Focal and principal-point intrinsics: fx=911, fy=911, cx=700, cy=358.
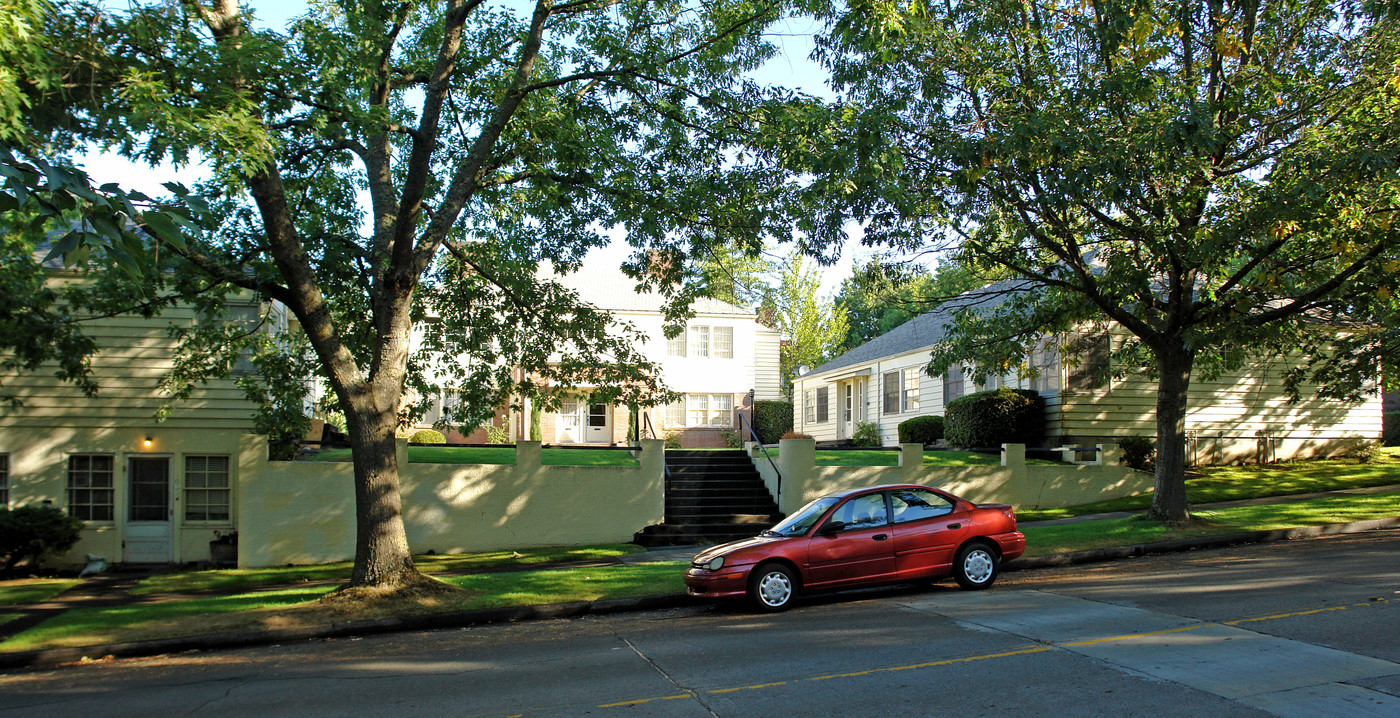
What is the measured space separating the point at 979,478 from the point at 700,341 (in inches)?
603

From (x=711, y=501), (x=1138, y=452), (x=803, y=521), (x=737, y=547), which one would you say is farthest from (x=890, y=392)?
(x=737, y=547)

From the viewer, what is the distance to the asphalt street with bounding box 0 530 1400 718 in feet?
21.8

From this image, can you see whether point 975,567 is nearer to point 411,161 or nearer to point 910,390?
point 411,161

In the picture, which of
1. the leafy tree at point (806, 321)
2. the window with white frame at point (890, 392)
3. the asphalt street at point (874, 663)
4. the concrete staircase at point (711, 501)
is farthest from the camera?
the leafy tree at point (806, 321)

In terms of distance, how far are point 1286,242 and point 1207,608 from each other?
8.06m

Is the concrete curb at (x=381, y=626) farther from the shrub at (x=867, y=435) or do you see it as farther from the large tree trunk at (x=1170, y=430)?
the shrub at (x=867, y=435)

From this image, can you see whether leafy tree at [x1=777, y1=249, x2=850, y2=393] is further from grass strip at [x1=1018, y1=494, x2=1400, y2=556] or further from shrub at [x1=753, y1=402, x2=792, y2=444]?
grass strip at [x1=1018, y1=494, x2=1400, y2=556]

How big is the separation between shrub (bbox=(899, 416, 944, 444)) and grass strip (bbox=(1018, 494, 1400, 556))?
10.4 m

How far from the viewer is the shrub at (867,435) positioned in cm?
3149

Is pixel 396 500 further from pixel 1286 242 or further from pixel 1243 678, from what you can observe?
pixel 1286 242

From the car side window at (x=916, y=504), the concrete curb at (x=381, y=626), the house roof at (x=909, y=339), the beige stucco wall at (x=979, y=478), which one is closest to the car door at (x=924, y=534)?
→ the car side window at (x=916, y=504)

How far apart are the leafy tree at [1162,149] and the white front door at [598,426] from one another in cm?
1954

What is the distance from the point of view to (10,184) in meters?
4.98

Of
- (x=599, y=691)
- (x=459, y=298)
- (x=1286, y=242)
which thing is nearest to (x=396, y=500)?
(x=459, y=298)
